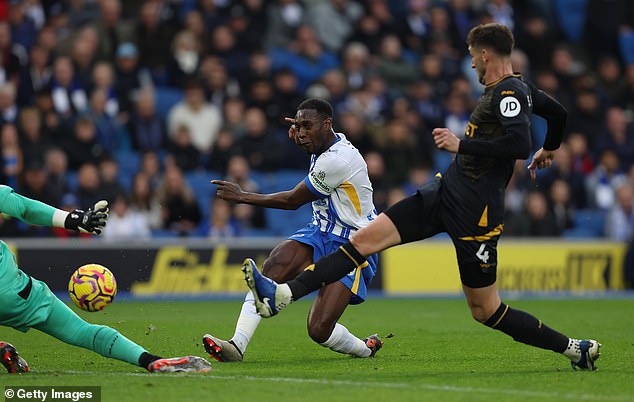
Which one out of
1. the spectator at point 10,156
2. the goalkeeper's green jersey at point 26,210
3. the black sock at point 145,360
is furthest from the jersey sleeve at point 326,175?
the spectator at point 10,156

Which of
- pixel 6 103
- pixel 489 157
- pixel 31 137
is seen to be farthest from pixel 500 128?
pixel 6 103

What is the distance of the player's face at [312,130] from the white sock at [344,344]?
1593 mm

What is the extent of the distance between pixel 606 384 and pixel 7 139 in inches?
447

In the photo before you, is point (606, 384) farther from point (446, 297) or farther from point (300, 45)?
point (300, 45)

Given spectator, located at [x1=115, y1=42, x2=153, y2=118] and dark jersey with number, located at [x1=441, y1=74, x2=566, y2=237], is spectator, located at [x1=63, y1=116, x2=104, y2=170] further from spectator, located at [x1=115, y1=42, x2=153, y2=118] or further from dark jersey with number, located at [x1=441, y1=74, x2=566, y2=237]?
dark jersey with number, located at [x1=441, y1=74, x2=566, y2=237]

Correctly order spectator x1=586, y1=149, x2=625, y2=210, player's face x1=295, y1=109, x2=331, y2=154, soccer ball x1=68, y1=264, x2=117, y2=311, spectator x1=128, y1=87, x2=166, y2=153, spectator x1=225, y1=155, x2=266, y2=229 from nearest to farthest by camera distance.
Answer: soccer ball x1=68, y1=264, x2=117, y2=311, player's face x1=295, y1=109, x2=331, y2=154, spectator x1=225, y1=155, x2=266, y2=229, spectator x1=128, y1=87, x2=166, y2=153, spectator x1=586, y1=149, x2=625, y2=210

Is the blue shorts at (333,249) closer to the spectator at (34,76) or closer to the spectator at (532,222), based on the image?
the spectator at (34,76)

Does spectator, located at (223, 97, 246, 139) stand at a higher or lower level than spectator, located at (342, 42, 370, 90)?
lower

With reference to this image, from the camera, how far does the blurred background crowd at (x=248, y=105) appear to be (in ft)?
57.5

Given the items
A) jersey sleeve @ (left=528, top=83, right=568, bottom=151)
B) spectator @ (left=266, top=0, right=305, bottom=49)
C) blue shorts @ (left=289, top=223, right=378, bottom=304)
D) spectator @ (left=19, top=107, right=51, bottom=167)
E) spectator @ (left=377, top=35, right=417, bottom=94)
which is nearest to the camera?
jersey sleeve @ (left=528, top=83, right=568, bottom=151)

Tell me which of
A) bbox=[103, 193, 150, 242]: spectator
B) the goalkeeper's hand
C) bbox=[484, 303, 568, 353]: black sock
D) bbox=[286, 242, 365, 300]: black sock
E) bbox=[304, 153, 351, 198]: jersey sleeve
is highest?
bbox=[304, 153, 351, 198]: jersey sleeve

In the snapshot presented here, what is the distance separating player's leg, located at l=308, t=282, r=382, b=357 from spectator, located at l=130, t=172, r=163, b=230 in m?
8.44

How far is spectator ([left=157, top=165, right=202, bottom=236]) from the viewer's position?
1748cm

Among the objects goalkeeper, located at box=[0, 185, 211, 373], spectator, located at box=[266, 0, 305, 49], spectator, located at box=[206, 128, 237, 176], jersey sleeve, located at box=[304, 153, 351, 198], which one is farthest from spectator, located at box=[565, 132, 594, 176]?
goalkeeper, located at box=[0, 185, 211, 373]
